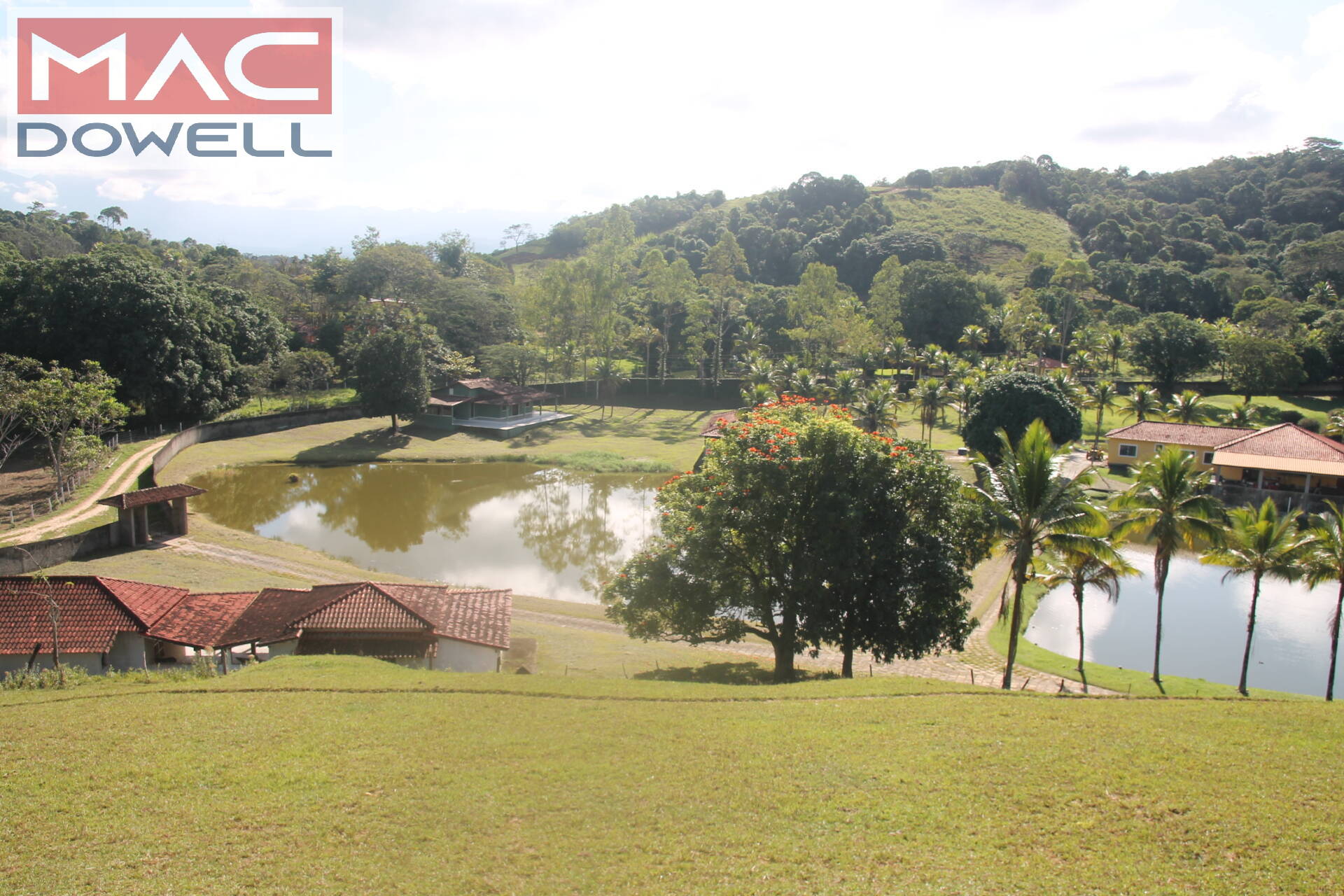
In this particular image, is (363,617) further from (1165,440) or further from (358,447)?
(1165,440)

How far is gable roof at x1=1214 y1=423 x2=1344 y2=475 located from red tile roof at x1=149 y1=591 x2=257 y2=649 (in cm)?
3797

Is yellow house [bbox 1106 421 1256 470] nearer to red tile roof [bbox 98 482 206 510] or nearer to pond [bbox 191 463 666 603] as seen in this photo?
pond [bbox 191 463 666 603]

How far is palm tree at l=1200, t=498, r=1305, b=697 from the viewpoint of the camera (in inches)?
659

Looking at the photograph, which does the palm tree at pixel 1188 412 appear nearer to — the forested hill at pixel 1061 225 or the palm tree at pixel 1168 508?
the palm tree at pixel 1168 508

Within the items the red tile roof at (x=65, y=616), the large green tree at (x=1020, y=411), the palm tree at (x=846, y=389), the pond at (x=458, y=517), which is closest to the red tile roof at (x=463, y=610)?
the red tile roof at (x=65, y=616)

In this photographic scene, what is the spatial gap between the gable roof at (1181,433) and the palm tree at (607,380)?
119ft

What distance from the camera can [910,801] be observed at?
28.7ft

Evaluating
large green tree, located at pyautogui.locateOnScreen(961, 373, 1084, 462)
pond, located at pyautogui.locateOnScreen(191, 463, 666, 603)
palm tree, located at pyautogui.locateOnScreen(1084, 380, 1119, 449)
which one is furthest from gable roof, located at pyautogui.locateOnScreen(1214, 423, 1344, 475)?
pond, located at pyautogui.locateOnScreen(191, 463, 666, 603)

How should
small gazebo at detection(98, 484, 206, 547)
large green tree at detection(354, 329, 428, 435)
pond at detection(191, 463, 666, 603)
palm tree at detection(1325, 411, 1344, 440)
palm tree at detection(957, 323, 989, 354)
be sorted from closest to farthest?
1. small gazebo at detection(98, 484, 206, 547)
2. pond at detection(191, 463, 666, 603)
3. palm tree at detection(1325, 411, 1344, 440)
4. large green tree at detection(354, 329, 428, 435)
5. palm tree at detection(957, 323, 989, 354)

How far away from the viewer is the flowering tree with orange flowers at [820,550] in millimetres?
16234

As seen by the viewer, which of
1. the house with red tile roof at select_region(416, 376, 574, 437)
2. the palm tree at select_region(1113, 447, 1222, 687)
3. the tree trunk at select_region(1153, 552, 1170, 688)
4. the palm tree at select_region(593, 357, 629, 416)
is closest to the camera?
the palm tree at select_region(1113, 447, 1222, 687)

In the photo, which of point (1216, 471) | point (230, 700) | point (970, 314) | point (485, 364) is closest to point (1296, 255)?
point (970, 314)

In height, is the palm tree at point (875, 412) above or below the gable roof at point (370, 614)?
above

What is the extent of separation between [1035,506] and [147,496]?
2740 cm
